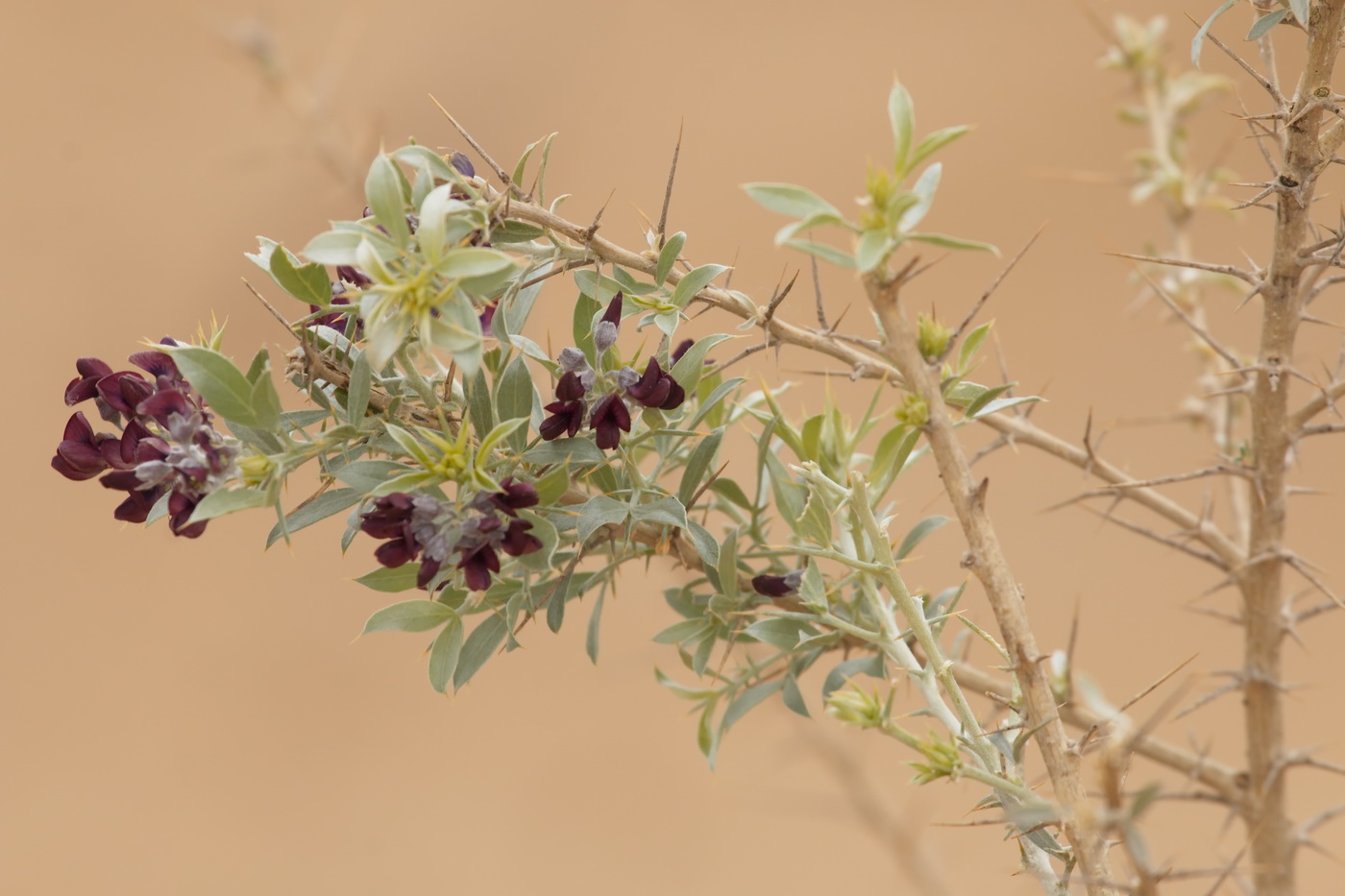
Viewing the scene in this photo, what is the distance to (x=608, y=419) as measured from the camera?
52 cm

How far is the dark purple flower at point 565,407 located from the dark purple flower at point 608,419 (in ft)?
0.04

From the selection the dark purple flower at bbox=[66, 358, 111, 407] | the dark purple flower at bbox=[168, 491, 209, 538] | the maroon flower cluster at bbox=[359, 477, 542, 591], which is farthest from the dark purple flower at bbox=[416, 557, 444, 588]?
the dark purple flower at bbox=[66, 358, 111, 407]

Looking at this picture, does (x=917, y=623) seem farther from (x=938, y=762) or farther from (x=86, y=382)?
(x=86, y=382)

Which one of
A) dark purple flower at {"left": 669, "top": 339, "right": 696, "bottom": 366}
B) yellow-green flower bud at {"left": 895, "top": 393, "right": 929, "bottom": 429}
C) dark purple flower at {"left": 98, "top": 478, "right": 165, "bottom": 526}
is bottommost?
dark purple flower at {"left": 98, "top": 478, "right": 165, "bottom": 526}

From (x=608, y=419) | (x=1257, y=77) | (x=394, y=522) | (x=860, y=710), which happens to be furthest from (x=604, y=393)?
(x=1257, y=77)

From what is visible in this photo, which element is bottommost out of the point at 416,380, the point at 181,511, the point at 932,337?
the point at 181,511

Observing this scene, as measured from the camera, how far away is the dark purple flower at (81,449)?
519 mm

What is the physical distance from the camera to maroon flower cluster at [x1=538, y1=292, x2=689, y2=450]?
524 mm

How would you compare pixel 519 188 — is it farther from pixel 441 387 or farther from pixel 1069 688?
pixel 1069 688

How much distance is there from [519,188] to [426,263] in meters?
0.10

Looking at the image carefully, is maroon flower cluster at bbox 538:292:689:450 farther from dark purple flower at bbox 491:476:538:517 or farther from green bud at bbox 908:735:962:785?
green bud at bbox 908:735:962:785

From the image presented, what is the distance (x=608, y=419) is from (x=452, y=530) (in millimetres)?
101

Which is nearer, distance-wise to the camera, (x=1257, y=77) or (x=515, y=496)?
(x=515, y=496)

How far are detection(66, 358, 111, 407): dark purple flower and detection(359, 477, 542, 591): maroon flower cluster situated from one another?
0.18 metres
